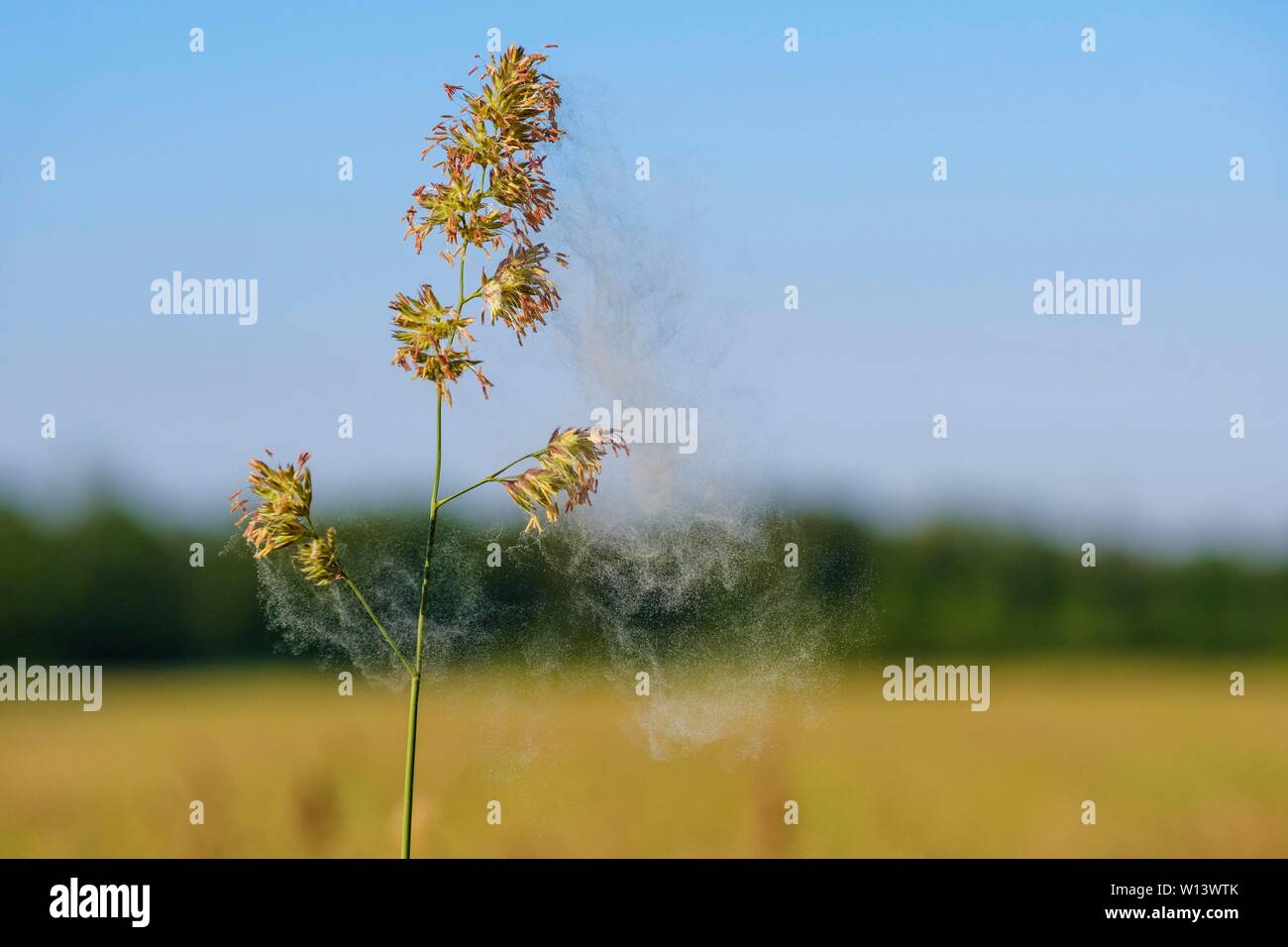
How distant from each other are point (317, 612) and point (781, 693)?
385 cm

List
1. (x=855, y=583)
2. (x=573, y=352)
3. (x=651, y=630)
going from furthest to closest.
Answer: (x=855, y=583), (x=651, y=630), (x=573, y=352)

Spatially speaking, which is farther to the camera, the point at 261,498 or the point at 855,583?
the point at 855,583

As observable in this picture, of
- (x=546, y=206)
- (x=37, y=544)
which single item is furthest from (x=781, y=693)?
(x=37, y=544)

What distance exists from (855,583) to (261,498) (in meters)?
6.84

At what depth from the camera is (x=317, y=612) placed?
28.7ft

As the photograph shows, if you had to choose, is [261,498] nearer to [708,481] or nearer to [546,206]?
[546,206]

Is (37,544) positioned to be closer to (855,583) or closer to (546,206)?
(855,583)
